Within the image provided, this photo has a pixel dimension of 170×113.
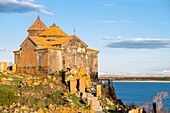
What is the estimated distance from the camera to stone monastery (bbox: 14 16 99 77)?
43.1 m

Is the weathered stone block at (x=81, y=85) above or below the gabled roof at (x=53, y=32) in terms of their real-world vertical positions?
below

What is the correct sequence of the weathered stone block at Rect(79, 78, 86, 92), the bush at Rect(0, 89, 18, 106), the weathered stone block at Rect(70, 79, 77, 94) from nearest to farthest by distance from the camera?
1. the bush at Rect(0, 89, 18, 106)
2. the weathered stone block at Rect(70, 79, 77, 94)
3. the weathered stone block at Rect(79, 78, 86, 92)

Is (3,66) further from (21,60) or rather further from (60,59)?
(60,59)

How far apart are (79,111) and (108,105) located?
637 centimetres

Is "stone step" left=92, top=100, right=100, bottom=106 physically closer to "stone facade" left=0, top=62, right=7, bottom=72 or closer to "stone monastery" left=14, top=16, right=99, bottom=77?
"stone monastery" left=14, top=16, right=99, bottom=77

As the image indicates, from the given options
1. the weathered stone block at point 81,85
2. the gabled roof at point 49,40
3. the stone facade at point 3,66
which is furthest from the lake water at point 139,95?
the stone facade at point 3,66

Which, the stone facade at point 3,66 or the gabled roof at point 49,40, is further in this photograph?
the stone facade at point 3,66

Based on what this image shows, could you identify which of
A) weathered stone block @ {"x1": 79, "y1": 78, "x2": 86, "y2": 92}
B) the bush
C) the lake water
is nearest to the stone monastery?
weathered stone block @ {"x1": 79, "y1": 78, "x2": 86, "y2": 92}

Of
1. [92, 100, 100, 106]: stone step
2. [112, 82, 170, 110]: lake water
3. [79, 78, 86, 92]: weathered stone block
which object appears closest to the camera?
[92, 100, 100, 106]: stone step

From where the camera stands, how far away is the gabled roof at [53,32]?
47.2m

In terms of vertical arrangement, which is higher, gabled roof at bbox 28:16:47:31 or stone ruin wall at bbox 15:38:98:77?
gabled roof at bbox 28:16:47:31

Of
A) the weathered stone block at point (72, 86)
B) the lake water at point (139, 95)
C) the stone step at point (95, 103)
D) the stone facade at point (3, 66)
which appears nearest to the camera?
the stone step at point (95, 103)

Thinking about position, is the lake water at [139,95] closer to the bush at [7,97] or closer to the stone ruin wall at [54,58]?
the stone ruin wall at [54,58]

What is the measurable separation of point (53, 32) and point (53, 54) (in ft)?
17.4
